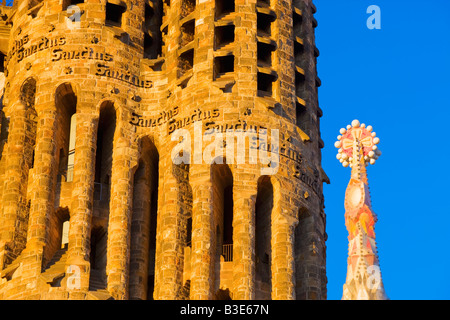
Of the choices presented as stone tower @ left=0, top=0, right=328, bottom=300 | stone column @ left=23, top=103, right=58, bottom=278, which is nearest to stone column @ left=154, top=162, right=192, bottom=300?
stone tower @ left=0, top=0, right=328, bottom=300

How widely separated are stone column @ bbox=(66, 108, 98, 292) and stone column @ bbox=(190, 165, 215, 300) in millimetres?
4352

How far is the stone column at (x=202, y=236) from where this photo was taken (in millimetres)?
77369

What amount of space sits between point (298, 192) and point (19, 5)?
1651cm

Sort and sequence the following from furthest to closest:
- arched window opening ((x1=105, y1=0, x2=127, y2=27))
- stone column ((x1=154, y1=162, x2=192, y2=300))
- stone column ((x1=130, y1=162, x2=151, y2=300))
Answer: arched window opening ((x1=105, y1=0, x2=127, y2=27)) < stone column ((x1=130, y1=162, x2=151, y2=300)) < stone column ((x1=154, y1=162, x2=192, y2=300))

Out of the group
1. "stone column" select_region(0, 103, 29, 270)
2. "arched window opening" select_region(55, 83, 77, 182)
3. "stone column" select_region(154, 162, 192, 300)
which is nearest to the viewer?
"stone column" select_region(154, 162, 192, 300)

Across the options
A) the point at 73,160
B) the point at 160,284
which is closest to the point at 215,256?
the point at 160,284

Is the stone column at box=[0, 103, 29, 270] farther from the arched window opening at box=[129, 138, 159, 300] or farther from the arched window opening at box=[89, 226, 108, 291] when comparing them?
the arched window opening at box=[129, 138, 159, 300]

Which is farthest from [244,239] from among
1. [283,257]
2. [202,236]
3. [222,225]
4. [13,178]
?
[13,178]

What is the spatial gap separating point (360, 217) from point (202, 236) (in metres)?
10.8

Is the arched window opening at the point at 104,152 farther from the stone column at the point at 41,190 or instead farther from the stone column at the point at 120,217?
the stone column at the point at 41,190

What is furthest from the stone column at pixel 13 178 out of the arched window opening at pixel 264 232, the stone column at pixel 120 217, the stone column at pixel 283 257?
the stone column at pixel 283 257

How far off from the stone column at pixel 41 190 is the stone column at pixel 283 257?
9.37 m

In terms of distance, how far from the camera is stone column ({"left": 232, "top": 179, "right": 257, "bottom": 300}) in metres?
77.2
